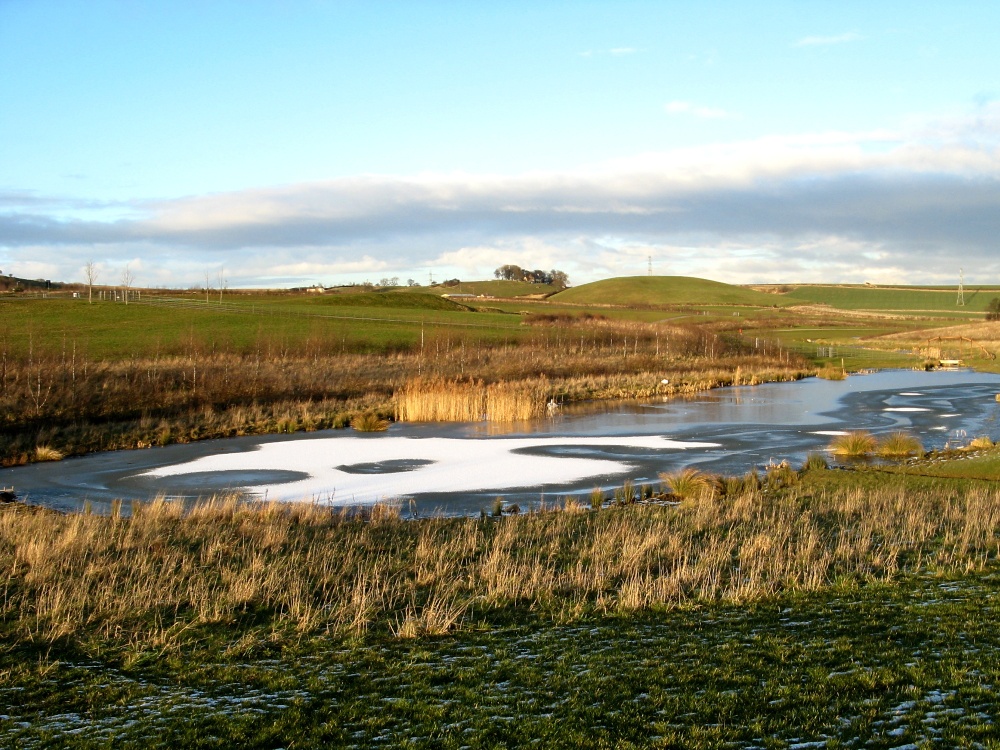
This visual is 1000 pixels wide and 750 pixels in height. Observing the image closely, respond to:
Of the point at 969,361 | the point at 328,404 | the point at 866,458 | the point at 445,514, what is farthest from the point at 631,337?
the point at 445,514

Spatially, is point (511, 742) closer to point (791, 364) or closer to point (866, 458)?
point (866, 458)

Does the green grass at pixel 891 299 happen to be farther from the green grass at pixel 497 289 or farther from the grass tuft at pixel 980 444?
the grass tuft at pixel 980 444

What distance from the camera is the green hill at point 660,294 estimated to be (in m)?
144

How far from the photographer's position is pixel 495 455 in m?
25.2

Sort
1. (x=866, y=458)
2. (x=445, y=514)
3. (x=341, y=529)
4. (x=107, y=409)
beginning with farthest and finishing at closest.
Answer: (x=107, y=409) < (x=866, y=458) < (x=445, y=514) < (x=341, y=529)

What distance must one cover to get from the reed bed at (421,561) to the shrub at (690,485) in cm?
155

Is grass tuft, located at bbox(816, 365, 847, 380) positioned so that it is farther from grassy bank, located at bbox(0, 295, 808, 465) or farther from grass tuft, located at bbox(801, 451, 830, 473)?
grass tuft, located at bbox(801, 451, 830, 473)

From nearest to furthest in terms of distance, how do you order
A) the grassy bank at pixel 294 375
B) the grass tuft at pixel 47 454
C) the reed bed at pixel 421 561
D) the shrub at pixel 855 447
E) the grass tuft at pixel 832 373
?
the reed bed at pixel 421 561 < the grass tuft at pixel 47 454 < the shrub at pixel 855 447 < the grassy bank at pixel 294 375 < the grass tuft at pixel 832 373

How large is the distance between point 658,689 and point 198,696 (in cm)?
404

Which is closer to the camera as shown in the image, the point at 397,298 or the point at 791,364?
the point at 791,364

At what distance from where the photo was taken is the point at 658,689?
7.54 m

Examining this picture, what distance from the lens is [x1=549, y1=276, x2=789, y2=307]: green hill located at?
144 meters

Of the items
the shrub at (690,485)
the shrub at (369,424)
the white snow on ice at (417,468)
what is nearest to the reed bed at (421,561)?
the shrub at (690,485)

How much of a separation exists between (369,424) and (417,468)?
831cm
